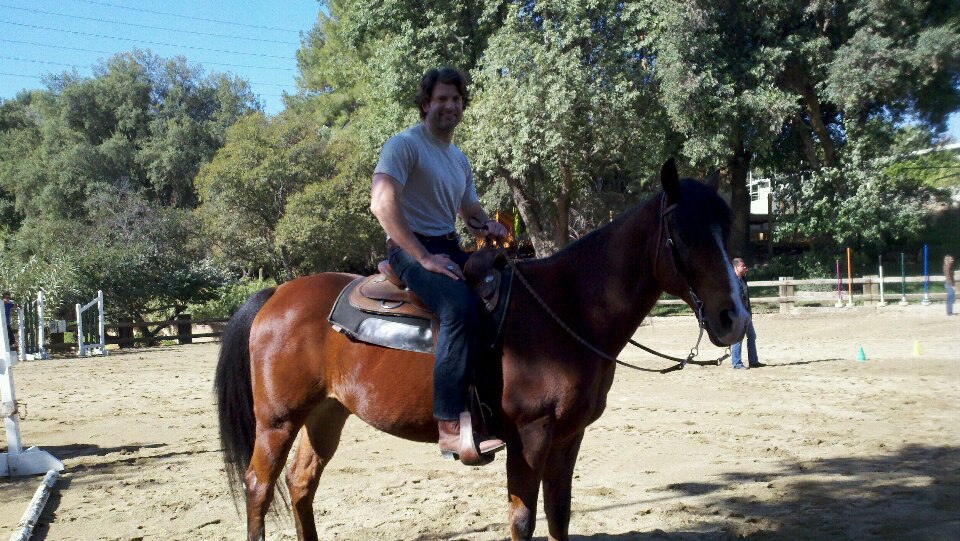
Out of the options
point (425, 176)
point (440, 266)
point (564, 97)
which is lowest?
point (440, 266)

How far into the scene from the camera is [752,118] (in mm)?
24797

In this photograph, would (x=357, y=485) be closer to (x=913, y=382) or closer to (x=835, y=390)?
(x=835, y=390)

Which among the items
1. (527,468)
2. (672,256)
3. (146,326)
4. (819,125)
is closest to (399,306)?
(527,468)

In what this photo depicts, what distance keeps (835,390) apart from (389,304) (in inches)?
334

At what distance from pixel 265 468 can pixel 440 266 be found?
1.76 metres

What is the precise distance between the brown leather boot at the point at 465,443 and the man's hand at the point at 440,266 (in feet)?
2.23

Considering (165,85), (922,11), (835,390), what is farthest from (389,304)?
(165,85)

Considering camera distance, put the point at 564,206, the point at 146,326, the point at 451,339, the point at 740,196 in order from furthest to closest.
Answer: the point at 740,196 < the point at 564,206 < the point at 146,326 < the point at 451,339

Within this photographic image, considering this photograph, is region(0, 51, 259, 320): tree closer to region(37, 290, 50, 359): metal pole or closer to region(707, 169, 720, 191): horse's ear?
region(37, 290, 50, 359): metal pole

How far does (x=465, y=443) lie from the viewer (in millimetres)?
3568

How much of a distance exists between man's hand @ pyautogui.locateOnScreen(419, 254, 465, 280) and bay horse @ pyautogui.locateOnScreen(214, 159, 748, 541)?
338 millimetres

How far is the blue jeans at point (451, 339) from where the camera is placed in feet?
11.9

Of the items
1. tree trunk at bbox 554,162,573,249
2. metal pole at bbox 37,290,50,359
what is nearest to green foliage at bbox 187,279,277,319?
metal pole at bbox 37,290,50,359

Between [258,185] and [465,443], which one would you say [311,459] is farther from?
[258,185]
